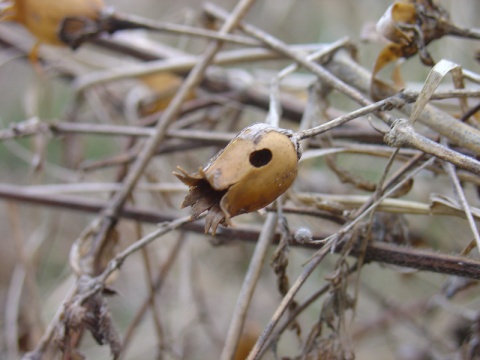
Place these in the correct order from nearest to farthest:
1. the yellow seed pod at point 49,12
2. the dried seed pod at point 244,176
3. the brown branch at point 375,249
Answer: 1. the dried seed pod at point 244,176
2. the brown branch at point 375,249
3. the yellow seed pod at point 49,12

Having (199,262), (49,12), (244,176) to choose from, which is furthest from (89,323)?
(199,262)

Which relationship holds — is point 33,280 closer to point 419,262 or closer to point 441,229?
point 419,262

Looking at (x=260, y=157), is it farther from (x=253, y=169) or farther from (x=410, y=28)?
(x=410, y=28)

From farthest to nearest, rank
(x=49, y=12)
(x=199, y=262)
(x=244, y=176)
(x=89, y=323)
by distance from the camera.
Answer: (x=199, y=262) → (x=49, y=12) → (x=89, y=323) → (x=244, y=176)

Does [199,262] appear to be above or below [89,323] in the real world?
above

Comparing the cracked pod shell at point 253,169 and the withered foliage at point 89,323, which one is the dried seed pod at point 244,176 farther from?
the withered foliage at point 89,323

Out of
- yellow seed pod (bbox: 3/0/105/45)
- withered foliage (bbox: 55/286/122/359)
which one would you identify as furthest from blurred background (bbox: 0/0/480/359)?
yellow seed pod (bbox: 3/0/105/45)

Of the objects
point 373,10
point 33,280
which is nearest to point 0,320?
point 33,280

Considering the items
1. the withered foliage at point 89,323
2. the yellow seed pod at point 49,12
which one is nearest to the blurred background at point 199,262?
the withered foliage at point 89,323
